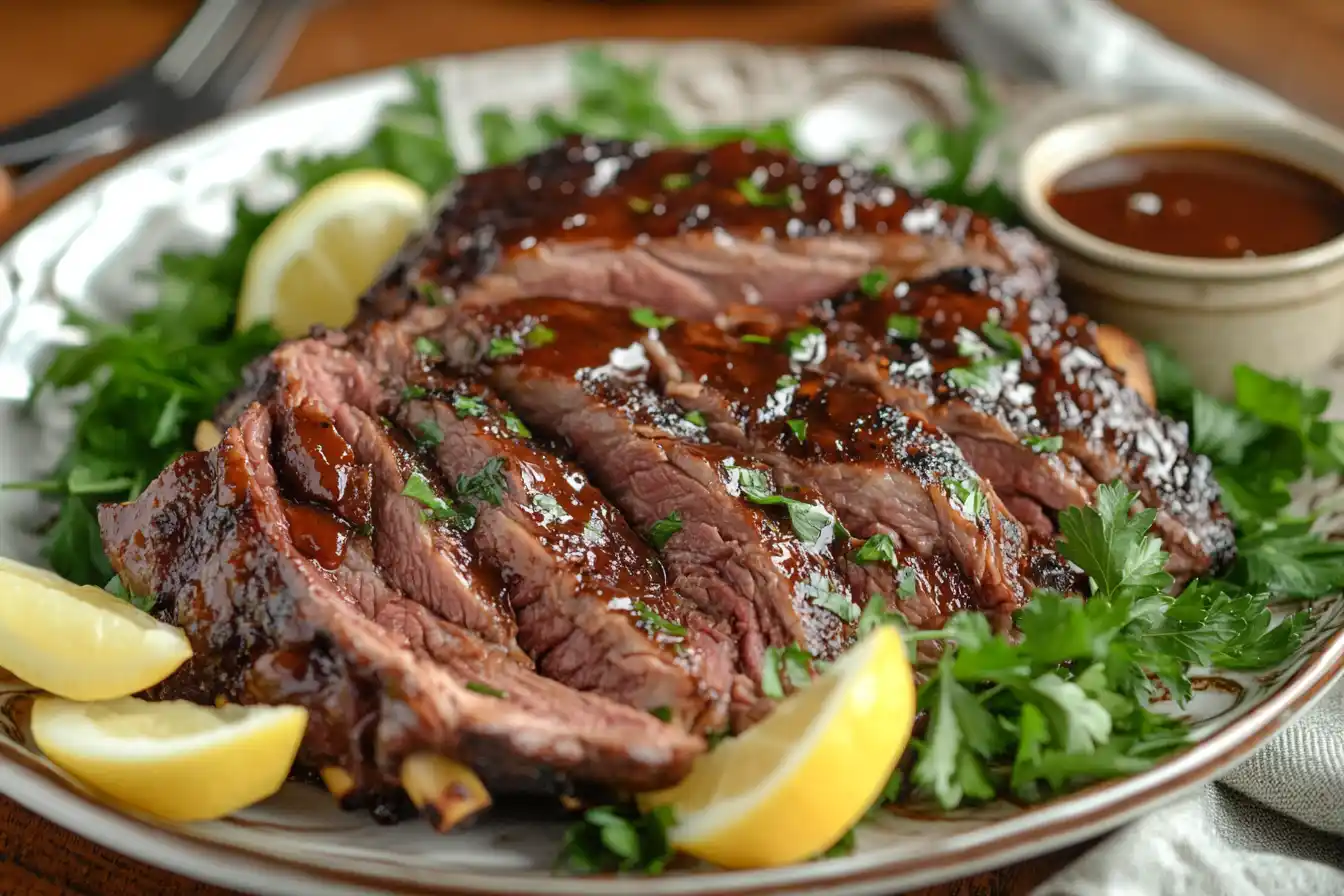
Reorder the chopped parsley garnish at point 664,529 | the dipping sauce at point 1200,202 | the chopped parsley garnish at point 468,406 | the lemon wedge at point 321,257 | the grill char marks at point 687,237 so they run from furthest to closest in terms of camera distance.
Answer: the lemon wedge at point 321,257
the dipping sauce at point 1200,202
the grill char marks at point 687,237
the chopped parsley garnish at point 468,406
the chopped parsley garnish at point 664,529

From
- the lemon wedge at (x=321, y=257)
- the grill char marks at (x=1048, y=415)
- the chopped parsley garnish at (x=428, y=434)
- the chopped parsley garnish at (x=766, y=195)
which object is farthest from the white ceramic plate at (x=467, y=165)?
the chopped parsley garnish at (x=766, y=195)

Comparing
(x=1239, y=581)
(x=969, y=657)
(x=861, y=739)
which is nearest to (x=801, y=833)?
(x=861, y=739)

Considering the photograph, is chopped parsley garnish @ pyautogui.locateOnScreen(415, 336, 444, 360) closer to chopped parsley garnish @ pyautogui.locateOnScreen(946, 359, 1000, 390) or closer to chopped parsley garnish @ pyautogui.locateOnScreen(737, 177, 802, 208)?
chopped parsley garnish @ pyautogui.locateOnScreen(737, 177, 802, 208)

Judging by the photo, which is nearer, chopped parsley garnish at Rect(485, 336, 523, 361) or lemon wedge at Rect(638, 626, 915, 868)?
lemon wedge at Rect(638, 626, 915, 868)

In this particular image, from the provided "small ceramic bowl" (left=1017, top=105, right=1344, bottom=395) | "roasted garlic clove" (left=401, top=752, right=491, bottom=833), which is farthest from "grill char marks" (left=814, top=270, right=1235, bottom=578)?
"roasted garlic clove" (left=401, top=752, right=491, bottom=833)

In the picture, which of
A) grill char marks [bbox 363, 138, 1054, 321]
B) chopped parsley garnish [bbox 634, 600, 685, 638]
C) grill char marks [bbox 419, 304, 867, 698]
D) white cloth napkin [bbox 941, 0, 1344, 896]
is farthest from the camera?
grill char marks [bbox 363, 138, 1054, 321]

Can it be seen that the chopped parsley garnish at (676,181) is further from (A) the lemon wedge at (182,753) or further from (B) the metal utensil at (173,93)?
(B) the metal utensil at (173,93)

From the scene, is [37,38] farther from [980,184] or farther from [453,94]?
[980,184]
